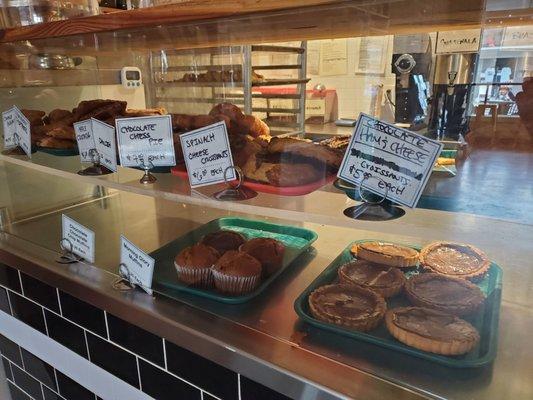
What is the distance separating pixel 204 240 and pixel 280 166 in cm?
37

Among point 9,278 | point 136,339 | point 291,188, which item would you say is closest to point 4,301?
point 9,278

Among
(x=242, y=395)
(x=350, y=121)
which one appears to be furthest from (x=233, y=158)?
(x=242, y=395)

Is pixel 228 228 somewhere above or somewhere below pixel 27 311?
above

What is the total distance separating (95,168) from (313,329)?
0.74 metres

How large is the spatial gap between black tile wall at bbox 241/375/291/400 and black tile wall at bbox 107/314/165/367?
0.76 ft

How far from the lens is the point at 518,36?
0.56m

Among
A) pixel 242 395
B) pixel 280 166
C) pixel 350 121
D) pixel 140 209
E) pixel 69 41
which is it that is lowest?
pixel 242 395

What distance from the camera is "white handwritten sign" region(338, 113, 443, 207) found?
2.00 feet

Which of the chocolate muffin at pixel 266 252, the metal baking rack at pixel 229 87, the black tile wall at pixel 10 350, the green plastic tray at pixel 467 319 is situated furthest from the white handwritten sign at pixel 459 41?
the black tile wall at pixel 10 350

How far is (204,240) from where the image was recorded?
1.10 metres

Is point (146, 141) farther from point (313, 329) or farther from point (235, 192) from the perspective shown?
point (313, 329)

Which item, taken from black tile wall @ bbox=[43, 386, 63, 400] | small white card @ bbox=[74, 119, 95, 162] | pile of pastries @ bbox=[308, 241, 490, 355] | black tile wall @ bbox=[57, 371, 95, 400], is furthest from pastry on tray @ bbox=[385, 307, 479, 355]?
black tile wall @ bbox=[43, 386, 63, 400]

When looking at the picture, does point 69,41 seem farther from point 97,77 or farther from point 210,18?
point 210,18

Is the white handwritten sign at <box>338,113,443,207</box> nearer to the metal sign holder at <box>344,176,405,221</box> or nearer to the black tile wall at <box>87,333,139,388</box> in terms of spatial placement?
the metal sign holder at <box>344,176,405,221</box>
